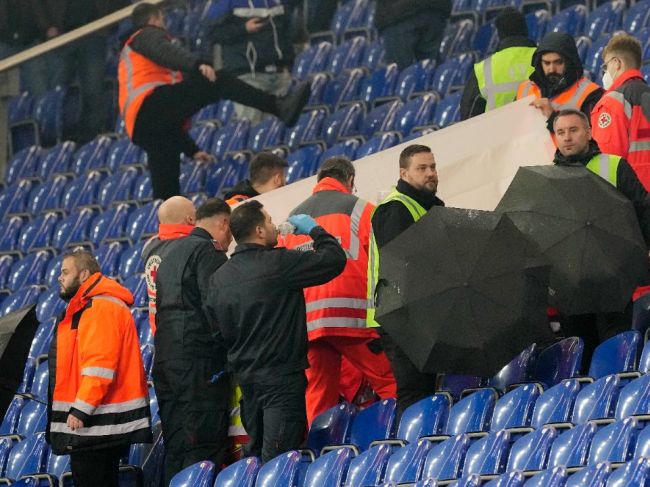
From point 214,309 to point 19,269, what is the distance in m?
5.17

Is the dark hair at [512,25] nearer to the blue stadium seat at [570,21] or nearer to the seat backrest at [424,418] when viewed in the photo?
the blue stadium seat at [570,21]

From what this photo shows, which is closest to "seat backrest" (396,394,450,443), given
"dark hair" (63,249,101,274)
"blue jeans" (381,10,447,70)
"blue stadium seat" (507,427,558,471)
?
"blue stadium seat" (507,427,558,471)

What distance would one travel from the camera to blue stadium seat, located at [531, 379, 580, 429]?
791 cm

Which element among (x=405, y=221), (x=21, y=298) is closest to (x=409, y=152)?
(x=405, y=221)

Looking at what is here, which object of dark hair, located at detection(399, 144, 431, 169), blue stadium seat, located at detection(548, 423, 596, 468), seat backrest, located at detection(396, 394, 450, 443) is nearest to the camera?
blue stadium seat, located at detection(548, 423, 596, 468)

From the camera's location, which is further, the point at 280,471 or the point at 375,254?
the point at 375,254

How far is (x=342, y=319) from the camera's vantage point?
908 cm

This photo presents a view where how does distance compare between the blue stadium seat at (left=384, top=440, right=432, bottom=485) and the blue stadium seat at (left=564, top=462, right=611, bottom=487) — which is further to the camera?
the blue stadium seat at (left=384, top=440, right=432, bottom=485)

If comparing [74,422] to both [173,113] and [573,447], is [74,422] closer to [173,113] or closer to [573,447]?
[573,447]

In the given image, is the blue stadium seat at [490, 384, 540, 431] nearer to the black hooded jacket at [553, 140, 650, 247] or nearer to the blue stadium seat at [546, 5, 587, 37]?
the black hooded jacket at [553, 140, 650, 247]

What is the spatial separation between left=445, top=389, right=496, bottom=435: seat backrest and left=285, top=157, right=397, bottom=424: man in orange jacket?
862 mm

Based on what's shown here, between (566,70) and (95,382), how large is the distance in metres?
2.94

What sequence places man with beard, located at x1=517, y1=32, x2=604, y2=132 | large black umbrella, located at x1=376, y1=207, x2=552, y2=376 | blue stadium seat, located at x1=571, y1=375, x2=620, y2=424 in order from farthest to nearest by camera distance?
man with beard, located at x1=517, y1=32, x2=604, y2=132 < large black umbrella, located at x1=376, y1=207, x2=552, y2=376 < blue stadium seat, located at x1=571, y1=375, x2=620, y2=424

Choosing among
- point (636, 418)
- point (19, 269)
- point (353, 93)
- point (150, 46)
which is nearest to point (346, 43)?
point (353, 93)
